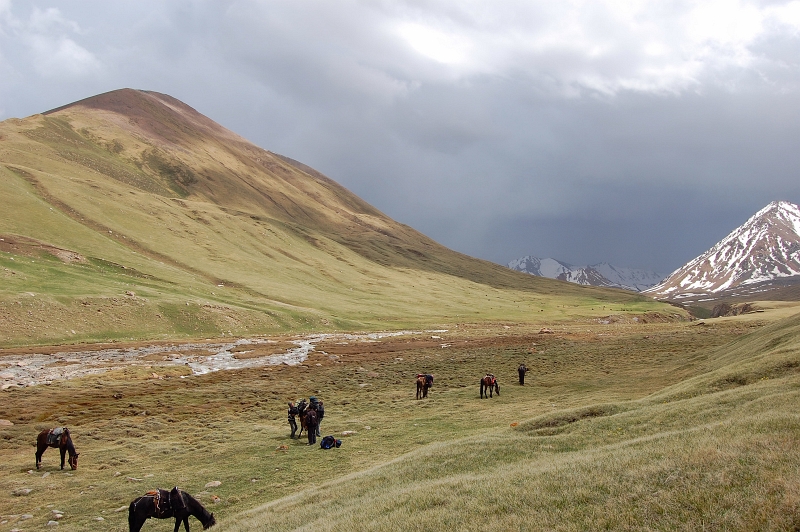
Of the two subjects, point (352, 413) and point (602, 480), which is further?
point (352, 413)

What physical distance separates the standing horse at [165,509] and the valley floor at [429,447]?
94 centimetres

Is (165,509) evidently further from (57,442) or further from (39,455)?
(39,455)

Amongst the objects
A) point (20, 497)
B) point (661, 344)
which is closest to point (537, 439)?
point (20, 497)

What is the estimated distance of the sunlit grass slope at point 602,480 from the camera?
9.54 m

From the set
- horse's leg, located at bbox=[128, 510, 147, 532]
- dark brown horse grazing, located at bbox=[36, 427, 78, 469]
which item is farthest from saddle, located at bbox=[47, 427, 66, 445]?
horse's leg, located at bbox=[128, 510, 147, 532]

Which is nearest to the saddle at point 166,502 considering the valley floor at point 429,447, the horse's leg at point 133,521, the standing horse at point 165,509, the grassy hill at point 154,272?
the standing horse at point 165,509

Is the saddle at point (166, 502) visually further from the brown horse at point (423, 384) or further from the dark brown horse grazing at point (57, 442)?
the brown horse at point (423, 384)

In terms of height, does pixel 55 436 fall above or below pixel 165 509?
above

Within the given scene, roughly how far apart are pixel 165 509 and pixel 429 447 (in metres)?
10.5

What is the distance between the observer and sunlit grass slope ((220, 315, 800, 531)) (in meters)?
9.54

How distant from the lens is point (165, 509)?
602 inches

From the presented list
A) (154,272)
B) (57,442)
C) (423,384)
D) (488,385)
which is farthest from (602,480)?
(154,272)

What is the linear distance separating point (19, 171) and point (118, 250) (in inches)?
2030

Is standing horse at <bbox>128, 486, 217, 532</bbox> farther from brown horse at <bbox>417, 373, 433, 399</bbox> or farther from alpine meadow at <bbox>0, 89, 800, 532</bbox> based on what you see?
brown horse at <bbox>417, 373, 433, 399</bbox>
